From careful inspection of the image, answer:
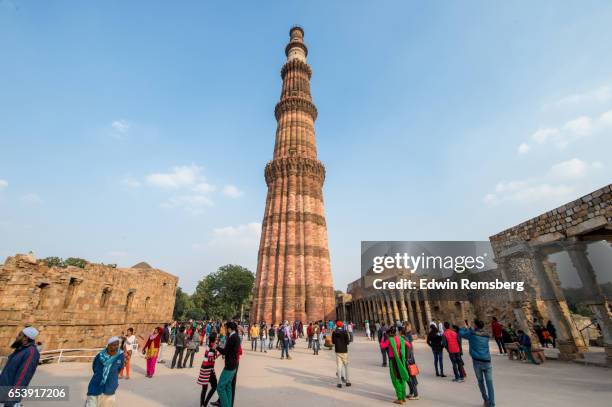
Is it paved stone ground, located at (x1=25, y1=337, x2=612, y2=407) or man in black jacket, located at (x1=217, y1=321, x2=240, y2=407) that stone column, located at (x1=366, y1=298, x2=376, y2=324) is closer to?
paved stone ground, located at (x1=25, y1=337, x2=612, y2=407)

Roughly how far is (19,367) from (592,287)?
570 inches

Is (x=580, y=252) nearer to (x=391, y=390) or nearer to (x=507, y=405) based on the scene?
(x=507, y=405)

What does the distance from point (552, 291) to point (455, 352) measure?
6.19m

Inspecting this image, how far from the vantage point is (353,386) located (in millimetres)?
6949

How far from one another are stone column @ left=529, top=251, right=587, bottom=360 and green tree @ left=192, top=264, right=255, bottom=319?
4386 cm

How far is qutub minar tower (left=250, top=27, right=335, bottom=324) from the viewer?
25.4 meters

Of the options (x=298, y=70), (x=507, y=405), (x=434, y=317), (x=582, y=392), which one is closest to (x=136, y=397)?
(x=507, y=405)

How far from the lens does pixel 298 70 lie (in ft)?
119

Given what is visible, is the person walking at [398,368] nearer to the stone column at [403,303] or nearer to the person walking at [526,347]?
the person walking at [526,347]

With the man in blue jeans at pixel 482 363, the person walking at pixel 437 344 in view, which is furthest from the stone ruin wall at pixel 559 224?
the man in blue jeans at pixel 482 363

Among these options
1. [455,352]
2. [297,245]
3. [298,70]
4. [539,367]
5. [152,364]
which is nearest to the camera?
→ [455,352]

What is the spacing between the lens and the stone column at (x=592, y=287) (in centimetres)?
892

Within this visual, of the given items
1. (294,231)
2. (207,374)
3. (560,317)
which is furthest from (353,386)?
(294,231)

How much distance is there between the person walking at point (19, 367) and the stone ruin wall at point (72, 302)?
12026mm
